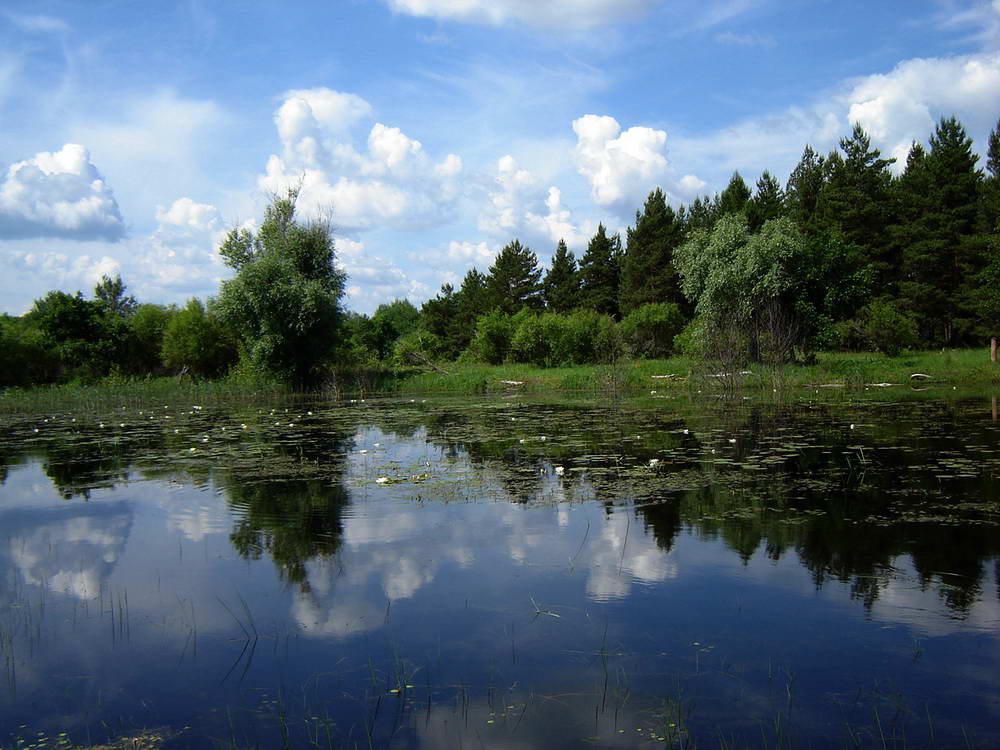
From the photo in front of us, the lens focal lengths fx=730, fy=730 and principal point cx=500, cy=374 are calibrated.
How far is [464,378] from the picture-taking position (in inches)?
1289

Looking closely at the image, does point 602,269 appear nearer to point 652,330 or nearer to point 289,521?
point 652,330

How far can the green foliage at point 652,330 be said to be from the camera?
39562 mm

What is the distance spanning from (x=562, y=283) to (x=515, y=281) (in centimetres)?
374

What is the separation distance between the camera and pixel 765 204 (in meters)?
46.7

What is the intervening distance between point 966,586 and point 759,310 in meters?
25.5

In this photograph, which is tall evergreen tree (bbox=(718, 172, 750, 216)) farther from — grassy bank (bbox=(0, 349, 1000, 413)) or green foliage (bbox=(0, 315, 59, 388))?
green foliage (bbox=(0, 315, 59, 388))

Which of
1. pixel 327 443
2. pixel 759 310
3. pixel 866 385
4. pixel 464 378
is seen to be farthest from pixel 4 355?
pixel 866 385

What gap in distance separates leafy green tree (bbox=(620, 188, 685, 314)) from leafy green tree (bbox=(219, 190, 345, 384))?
21.5 metres

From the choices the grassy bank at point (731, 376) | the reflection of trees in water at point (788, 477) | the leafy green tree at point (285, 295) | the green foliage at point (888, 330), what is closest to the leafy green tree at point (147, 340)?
the leafy green tree at point (285, 295)

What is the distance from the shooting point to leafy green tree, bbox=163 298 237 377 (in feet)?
128

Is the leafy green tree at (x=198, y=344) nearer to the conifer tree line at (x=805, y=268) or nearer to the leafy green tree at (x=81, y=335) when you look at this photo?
the leafy green tree at (x=81, y=335)

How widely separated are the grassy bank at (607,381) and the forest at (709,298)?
0.98 metres

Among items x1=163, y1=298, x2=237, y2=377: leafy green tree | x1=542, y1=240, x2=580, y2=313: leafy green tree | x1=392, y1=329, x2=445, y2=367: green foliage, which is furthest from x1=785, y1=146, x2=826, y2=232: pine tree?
x1=163, y1=298, x2=237, y2=377: leafy green tree

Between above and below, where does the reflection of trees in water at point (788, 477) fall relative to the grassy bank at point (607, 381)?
below
